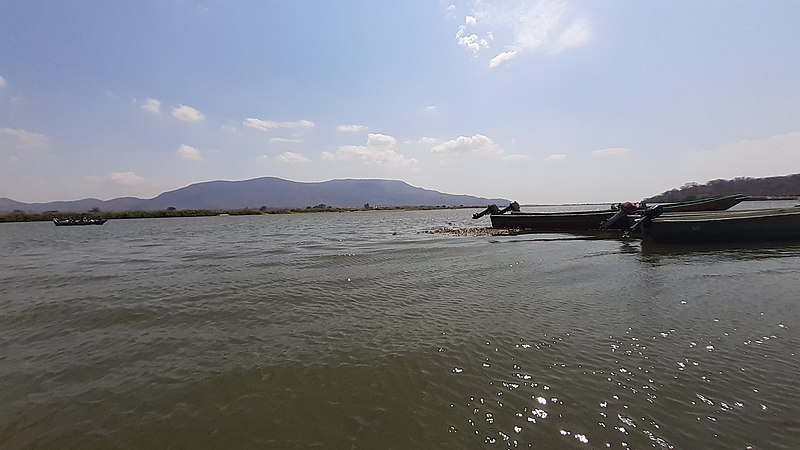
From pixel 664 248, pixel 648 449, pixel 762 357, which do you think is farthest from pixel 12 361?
pixel 664 248

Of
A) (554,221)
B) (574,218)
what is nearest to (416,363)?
(574,218)

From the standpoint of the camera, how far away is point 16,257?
86.2 feet

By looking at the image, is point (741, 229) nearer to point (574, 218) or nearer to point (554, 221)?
point (574, 218)

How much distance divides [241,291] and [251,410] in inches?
340

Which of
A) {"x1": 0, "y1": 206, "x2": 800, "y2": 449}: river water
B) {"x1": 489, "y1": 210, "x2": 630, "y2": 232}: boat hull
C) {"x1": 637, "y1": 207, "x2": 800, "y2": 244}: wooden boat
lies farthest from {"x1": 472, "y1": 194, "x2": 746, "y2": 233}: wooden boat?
{"x1": 0, "y1": 206, "x2": 800, "y2": 449}: river water

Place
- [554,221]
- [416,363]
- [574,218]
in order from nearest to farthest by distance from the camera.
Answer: [416,363]
[574,218]
[554,221]

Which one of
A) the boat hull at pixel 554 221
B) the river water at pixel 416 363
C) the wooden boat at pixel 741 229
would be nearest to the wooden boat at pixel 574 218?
the boat hull at pixel 554 221

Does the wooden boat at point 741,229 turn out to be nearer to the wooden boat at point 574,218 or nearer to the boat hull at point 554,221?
the wooden boat at point 574,218

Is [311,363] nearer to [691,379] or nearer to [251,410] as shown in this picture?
[251,410]

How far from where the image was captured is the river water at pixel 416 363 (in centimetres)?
466

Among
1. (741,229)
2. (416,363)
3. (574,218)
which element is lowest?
(416,363)

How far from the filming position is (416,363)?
6.70m

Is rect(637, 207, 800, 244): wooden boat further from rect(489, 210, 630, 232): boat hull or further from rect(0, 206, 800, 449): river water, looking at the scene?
rect(489, 210, 630, 232): boat hull

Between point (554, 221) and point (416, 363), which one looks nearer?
point (416, 363)
